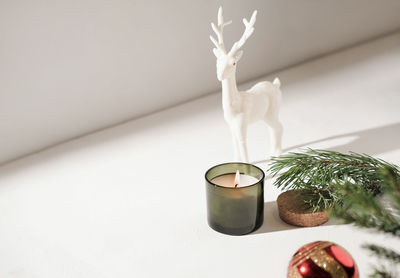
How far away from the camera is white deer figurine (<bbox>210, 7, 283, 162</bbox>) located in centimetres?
103

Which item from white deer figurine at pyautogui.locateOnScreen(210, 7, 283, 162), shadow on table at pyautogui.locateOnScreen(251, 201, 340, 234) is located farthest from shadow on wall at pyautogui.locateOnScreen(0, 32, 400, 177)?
shadow on table at pyautogui.locateOnScreen(251, 201, 340, 234)

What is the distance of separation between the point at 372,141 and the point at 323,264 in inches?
26.7

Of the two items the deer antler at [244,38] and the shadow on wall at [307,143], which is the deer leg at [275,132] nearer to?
the shadow on wall at [307,143]

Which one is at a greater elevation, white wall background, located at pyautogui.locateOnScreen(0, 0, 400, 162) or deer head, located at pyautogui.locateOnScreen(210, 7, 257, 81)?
white wall background, located at pyautogui.locateOnScreen(0, 0, 400, 162)

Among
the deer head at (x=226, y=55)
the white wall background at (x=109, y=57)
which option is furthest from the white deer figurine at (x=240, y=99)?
the white wall background at (x=109, y=57)

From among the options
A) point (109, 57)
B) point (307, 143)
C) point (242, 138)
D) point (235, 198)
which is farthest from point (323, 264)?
point (109, 57)

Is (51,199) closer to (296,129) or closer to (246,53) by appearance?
(296,129)

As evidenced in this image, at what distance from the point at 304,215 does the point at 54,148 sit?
0.75m

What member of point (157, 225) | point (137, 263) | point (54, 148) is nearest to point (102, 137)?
point (54, 148)

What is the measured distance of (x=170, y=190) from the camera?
1.10 m

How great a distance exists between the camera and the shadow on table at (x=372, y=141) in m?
1.21

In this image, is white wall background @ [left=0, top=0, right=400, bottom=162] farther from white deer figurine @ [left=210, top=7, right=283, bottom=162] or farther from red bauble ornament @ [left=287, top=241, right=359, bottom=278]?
red bauble ornament @ [left=287, top=241, right=359, bottom=278]

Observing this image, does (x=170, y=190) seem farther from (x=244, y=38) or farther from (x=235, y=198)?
(x=244, y=38)

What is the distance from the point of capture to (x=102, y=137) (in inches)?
54.9
